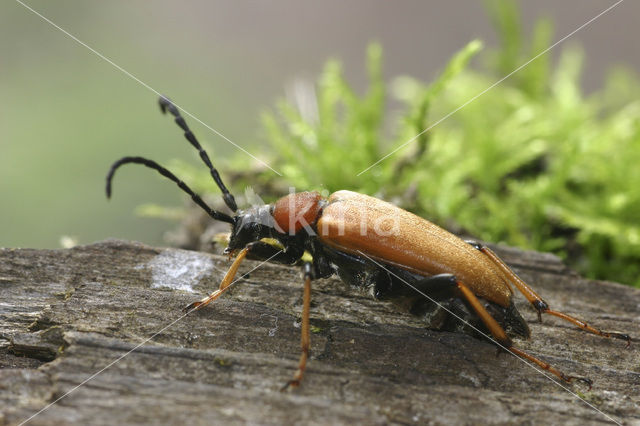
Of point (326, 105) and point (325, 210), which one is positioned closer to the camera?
point (325, 210)

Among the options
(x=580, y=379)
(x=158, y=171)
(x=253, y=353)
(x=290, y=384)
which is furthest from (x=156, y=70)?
(x=580, y=379)

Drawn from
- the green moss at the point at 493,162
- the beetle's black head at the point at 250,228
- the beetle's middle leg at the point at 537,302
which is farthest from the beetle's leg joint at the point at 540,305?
the beetle's black head at the point at 250,228

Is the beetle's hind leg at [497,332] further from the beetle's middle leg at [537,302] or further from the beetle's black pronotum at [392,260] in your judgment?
the beetle's middle leg at [537,302]

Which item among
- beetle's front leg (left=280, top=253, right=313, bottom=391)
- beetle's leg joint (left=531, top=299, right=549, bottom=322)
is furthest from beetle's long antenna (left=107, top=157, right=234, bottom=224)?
beetle's leg joint (left=531, top=299, right=549, bottom=322)

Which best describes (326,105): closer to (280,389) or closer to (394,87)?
(394,87)

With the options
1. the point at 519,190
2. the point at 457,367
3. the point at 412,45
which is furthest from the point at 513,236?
the point at 412,45

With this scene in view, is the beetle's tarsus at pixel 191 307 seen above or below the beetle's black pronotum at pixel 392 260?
below

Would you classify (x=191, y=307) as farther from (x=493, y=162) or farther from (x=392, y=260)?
(x=493, y=162)
